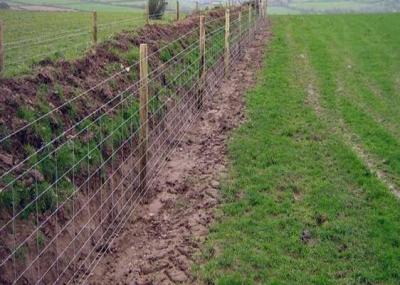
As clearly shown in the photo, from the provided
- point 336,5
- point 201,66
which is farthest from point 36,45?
point 336,5

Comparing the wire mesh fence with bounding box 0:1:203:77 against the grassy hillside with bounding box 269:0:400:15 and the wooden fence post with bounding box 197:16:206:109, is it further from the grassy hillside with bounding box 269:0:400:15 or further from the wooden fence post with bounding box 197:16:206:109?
the grassy hillside with bounding box 269:0:400:15

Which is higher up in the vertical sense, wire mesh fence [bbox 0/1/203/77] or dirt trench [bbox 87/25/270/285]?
wire mesh fence [bbox 0/1/203/77]

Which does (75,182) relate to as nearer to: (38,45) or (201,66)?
(201,66)

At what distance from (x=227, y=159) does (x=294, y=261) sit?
3.81m

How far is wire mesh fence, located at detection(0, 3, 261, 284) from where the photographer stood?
20.7 feet

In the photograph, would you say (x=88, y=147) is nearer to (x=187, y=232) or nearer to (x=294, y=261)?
(x=187, y=232)

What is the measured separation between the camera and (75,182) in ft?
25.6

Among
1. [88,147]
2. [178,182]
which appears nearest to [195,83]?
[178,182]

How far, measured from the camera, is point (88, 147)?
27.6 ft

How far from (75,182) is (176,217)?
Answer: 1579mm

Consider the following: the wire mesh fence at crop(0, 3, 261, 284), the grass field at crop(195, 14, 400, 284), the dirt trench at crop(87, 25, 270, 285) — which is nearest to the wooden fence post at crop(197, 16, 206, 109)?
the dirt trench at crop(87, 25, 270, 285)

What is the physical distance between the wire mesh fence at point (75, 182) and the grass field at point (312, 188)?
1.45 meters

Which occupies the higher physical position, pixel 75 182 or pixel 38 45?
pixel 38 45

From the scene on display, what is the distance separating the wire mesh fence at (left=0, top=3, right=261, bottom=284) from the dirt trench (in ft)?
0.66
